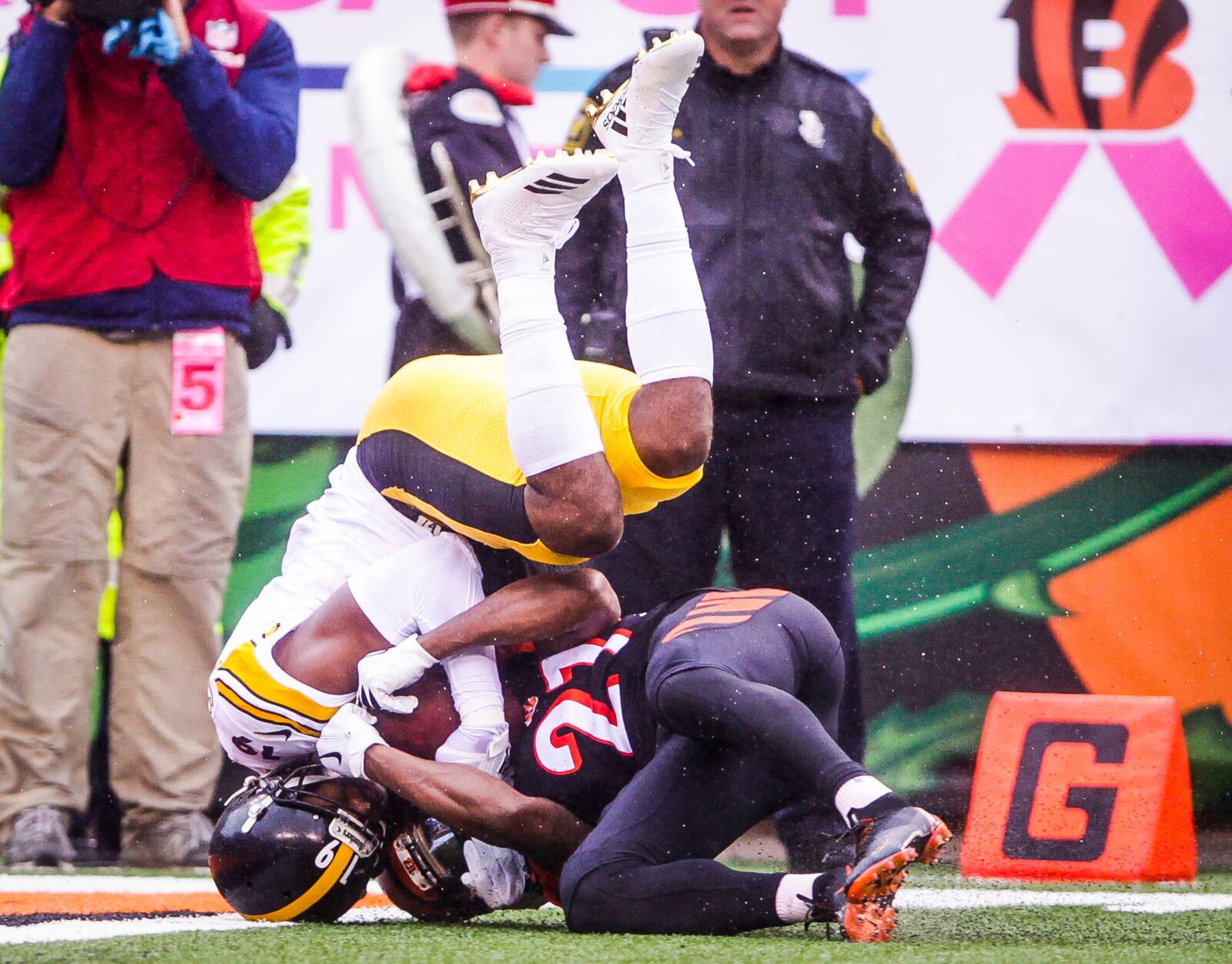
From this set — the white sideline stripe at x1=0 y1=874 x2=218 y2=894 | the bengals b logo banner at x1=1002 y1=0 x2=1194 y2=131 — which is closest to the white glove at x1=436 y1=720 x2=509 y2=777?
the white sideline stripe at x1=0 y1=874 x2=218 y2=894

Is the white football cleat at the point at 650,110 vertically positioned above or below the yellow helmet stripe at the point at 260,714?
above

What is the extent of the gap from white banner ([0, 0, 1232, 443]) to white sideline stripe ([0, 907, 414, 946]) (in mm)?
1592

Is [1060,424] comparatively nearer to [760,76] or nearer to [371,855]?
[760,76]

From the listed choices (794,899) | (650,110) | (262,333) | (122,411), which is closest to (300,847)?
(794,899)

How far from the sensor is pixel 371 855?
2809mm

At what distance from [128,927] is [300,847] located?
279 millimetres

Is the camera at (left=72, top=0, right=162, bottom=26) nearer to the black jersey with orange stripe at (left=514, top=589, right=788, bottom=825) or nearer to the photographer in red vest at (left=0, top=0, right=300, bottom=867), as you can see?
the photographer in red vest at (left=0, top=0, right=300, bottom=867)

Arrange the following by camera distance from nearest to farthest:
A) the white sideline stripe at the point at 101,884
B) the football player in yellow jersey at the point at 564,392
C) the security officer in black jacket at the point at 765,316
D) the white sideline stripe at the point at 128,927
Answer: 1. the white sideline stripe at the point at 128,927
2. the football player in yellow jersey at the point at 564,392
3. the white sideline stripe at the point at 101,884
4. the security officer in black jacket at the point at 765,316

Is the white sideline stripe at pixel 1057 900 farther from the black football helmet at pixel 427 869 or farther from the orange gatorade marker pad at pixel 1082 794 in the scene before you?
the black football helmet at pixel 427 869

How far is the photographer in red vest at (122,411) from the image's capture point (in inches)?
145

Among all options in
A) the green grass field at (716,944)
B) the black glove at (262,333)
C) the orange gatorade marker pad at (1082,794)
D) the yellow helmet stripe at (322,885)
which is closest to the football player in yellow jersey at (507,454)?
the yellow helmet stripe at (322,885)

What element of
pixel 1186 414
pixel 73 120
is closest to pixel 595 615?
pixel 73 120

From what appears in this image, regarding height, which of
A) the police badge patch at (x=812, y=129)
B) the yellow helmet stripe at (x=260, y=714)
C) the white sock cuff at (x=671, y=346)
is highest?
the police badge patch at (x=812, y=129)

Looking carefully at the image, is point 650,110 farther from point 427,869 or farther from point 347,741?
point 427,869
